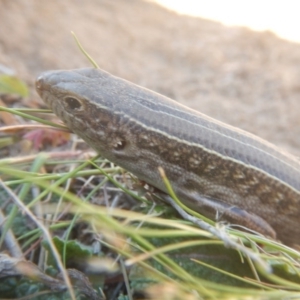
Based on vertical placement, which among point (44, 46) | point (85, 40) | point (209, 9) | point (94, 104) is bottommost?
point (94, 104)

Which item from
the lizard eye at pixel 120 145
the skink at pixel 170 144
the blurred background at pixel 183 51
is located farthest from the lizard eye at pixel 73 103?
the blurred background at pixel 183 51

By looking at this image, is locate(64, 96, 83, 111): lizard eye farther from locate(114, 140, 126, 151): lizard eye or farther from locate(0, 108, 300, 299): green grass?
locate(114, 140, 126, 151): lizard eye

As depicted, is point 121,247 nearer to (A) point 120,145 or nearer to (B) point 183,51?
(A) point 120,145

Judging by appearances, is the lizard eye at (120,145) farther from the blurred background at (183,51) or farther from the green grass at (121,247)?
the blurred background at (183,51)

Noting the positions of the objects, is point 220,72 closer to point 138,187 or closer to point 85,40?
point 85,40

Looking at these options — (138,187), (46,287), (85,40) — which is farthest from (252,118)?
(46,287)

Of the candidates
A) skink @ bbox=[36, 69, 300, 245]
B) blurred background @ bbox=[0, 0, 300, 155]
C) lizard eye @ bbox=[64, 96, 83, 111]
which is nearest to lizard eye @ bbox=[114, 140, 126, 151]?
skink @ bbox=[36, 69, 300, 245]

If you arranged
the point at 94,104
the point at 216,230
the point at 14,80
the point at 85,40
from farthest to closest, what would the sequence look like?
the point at 85,40 < the point at 14,80 < the point at 94,104 < the point at 216,230

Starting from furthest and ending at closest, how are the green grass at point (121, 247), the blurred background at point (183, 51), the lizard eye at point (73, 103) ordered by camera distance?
the blurred background at point (183, 51)
the lizard eye at point (73, 103)
the green grass at point (121, 247)
